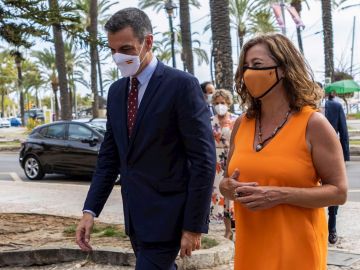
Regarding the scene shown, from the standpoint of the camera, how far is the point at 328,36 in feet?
99.6

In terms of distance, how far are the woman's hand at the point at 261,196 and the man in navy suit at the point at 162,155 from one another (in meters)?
0.55

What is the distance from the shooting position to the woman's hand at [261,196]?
2555 millimetres

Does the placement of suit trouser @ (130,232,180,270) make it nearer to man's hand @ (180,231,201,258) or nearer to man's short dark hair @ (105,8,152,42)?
man's hand @ (180,231,201,258)

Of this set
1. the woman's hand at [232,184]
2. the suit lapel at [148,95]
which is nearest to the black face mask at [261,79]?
the woman's hand at [232,184]

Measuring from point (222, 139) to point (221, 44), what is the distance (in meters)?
8.49

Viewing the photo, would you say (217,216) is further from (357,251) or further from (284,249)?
(284,249)

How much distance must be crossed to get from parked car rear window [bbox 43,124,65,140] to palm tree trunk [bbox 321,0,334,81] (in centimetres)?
1827

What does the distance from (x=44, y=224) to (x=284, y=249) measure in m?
5.83

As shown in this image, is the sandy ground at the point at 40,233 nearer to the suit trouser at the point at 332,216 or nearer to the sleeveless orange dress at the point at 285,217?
the suit trouser at the point at 332,216

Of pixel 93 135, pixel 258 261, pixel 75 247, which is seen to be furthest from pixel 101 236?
pixel 93 135

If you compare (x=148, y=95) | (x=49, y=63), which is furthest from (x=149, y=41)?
(x=49, y=63)

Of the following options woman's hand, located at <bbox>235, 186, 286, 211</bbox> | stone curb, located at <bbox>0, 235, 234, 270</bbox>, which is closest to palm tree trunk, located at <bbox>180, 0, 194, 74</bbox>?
stone curb, located at <bbox>0, 235, 234, 270</bbox>

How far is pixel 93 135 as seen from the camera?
14352mm

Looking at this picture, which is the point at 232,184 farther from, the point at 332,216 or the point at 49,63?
the point at 49,63
